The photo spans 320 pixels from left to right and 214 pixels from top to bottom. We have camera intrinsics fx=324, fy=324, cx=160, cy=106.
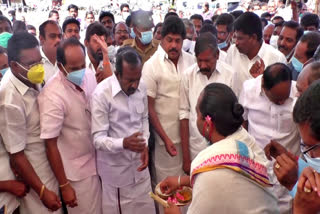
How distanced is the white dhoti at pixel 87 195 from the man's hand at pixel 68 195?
127mm

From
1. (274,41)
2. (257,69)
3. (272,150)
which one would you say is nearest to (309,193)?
(272,150)

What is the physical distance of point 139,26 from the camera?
3.90m

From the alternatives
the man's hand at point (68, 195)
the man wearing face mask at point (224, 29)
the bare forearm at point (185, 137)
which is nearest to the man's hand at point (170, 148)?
the bare forearm at point (185, 137)

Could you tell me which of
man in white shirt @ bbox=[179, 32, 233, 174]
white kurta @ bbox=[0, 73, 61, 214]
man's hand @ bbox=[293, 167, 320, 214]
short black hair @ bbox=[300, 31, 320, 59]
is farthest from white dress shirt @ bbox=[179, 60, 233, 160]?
man's hand @ bbox=[293, 167, 320, 214]

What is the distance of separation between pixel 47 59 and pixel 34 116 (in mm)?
1297

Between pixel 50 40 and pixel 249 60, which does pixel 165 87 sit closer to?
pixel 249 60

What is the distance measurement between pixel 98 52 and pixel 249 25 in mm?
1547

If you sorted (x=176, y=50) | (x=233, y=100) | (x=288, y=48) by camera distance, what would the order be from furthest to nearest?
(x=288, y=48), (x=176, y=50), (x=233, y=100)

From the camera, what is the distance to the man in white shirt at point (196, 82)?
2.71 meters

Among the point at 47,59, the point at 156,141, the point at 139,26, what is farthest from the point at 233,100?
the point at 139,26

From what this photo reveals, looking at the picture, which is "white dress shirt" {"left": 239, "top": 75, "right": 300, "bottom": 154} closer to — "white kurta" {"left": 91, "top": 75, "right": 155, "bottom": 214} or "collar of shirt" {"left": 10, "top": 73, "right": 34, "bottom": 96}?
"white kurta" {"left": 91, "top": 75, "right": 155, "bottom": 214}

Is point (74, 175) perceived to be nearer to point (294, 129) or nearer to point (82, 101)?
point (82, 101)

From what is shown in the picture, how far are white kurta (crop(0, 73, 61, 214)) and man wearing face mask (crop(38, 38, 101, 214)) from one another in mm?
62

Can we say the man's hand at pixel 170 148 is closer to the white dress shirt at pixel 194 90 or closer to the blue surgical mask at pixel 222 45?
the white dress shirt at pixel 194 90
